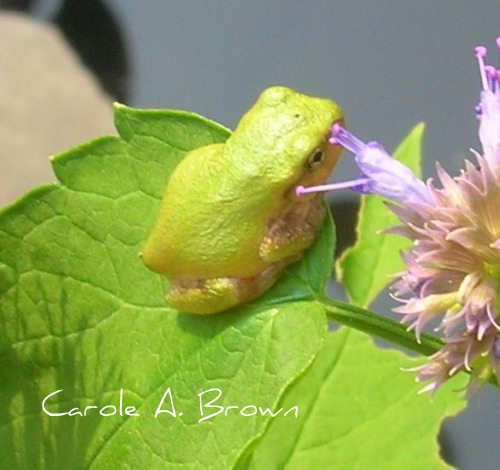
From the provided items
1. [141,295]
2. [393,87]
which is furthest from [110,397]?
[393,87]

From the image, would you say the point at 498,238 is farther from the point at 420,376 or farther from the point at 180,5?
the point at 180,5

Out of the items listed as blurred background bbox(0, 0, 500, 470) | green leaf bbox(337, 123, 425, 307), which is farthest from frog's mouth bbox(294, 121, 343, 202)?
blurred background bbox(0, 0, 500, 470)

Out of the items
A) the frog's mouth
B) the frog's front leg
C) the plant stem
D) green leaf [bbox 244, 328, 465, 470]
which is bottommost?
green leaf [bbox 244, 328, 465, 470]

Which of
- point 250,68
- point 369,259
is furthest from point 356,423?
point 250,68

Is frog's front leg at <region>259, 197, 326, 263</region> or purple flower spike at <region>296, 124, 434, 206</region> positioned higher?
purple flower spike at <region>296, 124, 434, 206</region>

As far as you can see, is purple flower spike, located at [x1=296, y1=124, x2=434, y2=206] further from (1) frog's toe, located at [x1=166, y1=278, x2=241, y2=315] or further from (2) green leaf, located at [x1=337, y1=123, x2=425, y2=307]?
(2) green leaf, located at [x1=337, y1=123, x2=425, y2=307]

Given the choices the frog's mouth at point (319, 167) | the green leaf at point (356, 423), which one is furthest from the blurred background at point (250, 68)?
the frog's mouth at point (319, 167)

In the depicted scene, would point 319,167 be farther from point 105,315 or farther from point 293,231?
point 105,315

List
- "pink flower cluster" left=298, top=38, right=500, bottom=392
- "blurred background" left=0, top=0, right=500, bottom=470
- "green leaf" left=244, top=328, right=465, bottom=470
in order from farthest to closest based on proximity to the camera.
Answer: "blurred background" left=0, top=0, right=500, bottom=470 → "green leaf" left=244, top=328, right=465, bottom=470 → "pink flower cluster" left=298, top=38, right=500, bottom=392
